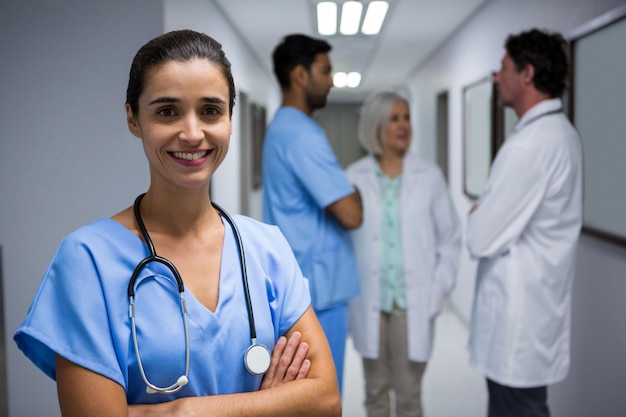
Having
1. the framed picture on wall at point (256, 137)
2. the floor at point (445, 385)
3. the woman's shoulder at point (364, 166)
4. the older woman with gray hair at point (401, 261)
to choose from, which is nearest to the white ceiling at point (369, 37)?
the framed picture on wall at point (256, 137)

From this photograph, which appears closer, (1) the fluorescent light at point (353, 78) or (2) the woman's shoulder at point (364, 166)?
(2) the woman's shoulder at point (364, 166)

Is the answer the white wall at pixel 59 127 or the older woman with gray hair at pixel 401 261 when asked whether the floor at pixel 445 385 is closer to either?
the older woman with gray hair at pixel 401 261

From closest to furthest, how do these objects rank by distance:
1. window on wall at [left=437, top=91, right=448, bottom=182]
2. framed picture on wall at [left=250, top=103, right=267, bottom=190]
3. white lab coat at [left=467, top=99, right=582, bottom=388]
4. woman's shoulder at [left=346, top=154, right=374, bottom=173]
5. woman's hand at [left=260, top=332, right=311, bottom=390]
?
woman's hand at [left=260, top=332, right=311, bottom=390]
white lab coat at [left=467, top=99, right=582, bottom=388]
woman's shoulder at [left=346, top=154, right=374, bottom=173]
framed picture on wall at [left=250, top=103, right=267, bottom=190]
window on wall at [left=437, top=91, right=448, bottom=182]

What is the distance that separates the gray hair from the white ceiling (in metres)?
1.18

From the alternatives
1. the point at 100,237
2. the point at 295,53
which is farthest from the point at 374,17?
the point at 100,237

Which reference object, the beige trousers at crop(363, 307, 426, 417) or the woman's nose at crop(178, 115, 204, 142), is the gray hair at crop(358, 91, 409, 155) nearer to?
the beige trousers at crop(363, 307, 426, 417)

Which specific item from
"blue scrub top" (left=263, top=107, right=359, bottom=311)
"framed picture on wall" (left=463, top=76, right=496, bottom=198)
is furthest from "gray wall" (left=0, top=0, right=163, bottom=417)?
"framed picture on wall" (left=463, top=76, right=496, bottom=198)

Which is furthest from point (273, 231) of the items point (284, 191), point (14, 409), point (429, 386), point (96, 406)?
point (429, 386)

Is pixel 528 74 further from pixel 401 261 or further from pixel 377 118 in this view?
pixel 401 261

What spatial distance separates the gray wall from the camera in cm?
159

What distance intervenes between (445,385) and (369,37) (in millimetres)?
2662

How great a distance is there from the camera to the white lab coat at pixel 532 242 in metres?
1.85

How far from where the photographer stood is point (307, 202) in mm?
1999

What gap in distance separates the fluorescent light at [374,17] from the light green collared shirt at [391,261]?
150 centimetres
